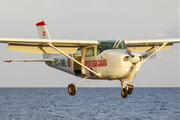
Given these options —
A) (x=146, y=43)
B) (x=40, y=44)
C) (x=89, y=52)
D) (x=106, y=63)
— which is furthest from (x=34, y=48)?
(x=146, y=43)

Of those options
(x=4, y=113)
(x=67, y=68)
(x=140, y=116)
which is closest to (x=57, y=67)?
(x=67, y=68)

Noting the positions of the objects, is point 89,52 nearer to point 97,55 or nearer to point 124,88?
point 97,55

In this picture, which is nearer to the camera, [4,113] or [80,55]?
[80,55]

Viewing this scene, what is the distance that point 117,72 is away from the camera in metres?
13.9

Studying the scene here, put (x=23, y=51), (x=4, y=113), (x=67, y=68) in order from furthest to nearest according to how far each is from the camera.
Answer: (x=4, y=113), (x=67, y=68), (x=23, y=51)

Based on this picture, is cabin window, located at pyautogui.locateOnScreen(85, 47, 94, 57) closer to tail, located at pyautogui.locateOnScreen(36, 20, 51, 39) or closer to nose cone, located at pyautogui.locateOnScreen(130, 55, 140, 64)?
nose cone, located at pyautogui.locateOnScreen(130, 55, 140, 64)

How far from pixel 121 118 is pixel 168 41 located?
55.0 m

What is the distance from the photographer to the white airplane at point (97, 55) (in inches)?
541

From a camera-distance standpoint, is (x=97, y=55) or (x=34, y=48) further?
(x=34, y=48)

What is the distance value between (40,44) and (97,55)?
347cm

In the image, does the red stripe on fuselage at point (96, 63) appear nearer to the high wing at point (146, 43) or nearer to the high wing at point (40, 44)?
the high wing at point (40, 44)

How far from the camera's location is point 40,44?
→ 16047 mm

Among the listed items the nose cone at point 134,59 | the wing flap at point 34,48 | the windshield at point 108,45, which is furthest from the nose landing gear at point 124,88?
the wing flap at point 34,48

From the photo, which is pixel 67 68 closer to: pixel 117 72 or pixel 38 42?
pixel 38 42
